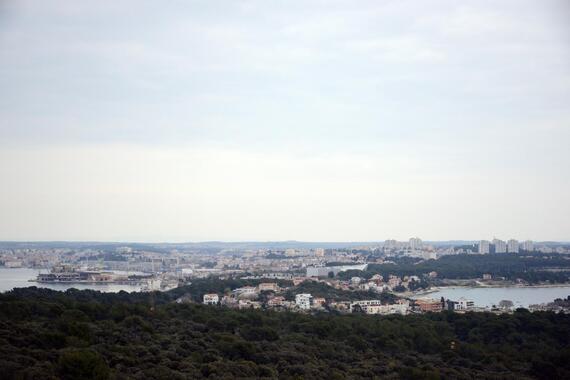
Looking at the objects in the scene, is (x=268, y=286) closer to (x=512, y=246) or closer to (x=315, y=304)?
(x=315, y=304)

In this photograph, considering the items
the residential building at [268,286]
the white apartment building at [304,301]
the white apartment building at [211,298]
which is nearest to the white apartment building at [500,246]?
the residential building at [268,286]

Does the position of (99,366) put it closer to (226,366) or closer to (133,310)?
(226,366)

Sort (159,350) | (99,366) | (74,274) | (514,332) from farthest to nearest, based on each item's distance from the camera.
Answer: (74,274) → (514,332) → (159,350) → (99,366)

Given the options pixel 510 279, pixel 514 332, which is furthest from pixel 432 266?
pixel 514 332

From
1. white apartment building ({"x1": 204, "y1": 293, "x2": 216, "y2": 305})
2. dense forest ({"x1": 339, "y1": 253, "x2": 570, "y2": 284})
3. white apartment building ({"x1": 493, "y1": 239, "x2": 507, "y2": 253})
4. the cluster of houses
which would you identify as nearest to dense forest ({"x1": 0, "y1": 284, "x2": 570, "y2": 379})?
the cluster of houses

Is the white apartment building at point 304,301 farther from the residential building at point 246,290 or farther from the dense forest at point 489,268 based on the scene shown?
the dense forest at point 489,268

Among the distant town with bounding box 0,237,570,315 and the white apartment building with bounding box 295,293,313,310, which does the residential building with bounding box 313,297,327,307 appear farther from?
the white apartment building with bounding box 295,293,313,310
